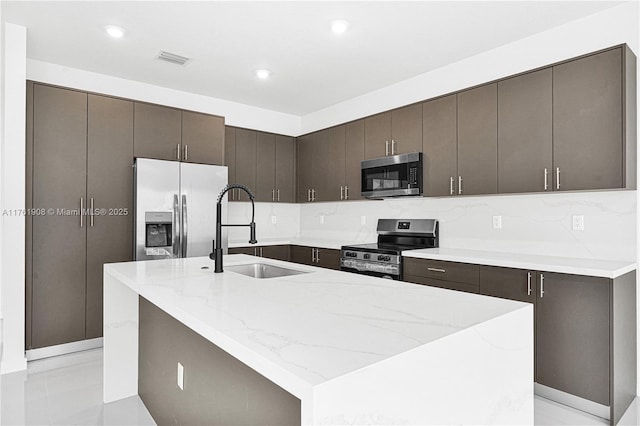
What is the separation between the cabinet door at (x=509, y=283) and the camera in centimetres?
258

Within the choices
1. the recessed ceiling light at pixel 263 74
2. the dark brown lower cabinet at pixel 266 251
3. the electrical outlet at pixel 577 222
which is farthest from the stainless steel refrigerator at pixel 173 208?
the electrical outlet at pixel 577 222

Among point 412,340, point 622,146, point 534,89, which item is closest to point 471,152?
point 534,89

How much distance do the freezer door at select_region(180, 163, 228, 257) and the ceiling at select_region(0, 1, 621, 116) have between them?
3.07 feet

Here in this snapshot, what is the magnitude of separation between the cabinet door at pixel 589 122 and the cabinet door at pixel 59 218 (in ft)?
12.8

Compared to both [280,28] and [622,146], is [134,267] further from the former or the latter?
[622,146]

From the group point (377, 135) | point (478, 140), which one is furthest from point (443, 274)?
point (377, 135)

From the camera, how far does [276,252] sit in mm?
4598

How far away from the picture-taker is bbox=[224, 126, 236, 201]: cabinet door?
456 cm

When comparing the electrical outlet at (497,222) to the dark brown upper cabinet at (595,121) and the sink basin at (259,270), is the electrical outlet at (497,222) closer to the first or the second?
the dark brown upper cabinet at (595,121)

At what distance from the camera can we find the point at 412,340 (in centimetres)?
97

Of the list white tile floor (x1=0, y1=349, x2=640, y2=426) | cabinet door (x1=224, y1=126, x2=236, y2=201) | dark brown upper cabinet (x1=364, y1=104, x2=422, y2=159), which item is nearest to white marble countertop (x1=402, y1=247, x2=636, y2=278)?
white tile floor (x1=0, y1=349, x2=640, y2=426)

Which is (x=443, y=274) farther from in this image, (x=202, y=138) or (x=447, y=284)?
(x=202, y=138)

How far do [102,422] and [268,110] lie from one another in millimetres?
3820

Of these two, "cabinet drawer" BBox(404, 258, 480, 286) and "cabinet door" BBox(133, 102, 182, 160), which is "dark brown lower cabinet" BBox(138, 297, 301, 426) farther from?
"cabinet drawer" BBox(404, 258, 480, 286)
